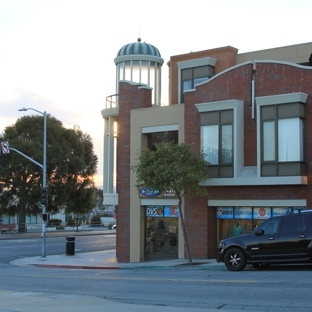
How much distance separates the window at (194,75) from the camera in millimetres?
28348

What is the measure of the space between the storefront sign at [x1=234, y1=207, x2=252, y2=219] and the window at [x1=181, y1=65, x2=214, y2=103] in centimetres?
774

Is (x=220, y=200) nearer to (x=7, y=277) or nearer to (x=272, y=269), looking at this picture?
(x=272, y=269)

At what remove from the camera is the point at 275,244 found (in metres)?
16.9

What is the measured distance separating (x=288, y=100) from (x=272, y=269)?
756 cm

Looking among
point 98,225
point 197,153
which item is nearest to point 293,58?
point 197,153

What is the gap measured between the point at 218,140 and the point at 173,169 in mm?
3090

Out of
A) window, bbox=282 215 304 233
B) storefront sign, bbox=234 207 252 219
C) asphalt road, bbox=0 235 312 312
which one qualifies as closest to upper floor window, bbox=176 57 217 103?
storefront sign, bbox=234 207 252 219

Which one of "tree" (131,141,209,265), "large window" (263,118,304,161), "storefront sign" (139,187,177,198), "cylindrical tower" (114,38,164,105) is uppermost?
"cylindrical tower" (114,38,164,105)

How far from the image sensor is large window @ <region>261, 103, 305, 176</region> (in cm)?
2197

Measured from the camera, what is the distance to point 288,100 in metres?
22.1

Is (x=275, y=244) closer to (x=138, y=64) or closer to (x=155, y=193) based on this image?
(x=155, y=193)

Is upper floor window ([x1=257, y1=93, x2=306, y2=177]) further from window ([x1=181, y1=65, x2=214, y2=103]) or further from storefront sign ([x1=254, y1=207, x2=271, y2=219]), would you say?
window ([x1=181, y1=65, x2=214, y2=103])

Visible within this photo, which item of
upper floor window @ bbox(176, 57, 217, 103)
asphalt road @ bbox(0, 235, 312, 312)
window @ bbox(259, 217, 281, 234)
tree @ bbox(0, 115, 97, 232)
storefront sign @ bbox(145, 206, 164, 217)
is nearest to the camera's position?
asphalt road @ bbox(0, 235, 312, 312)

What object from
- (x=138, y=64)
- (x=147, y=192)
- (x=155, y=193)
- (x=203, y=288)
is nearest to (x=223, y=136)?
(x=155, y=193)
